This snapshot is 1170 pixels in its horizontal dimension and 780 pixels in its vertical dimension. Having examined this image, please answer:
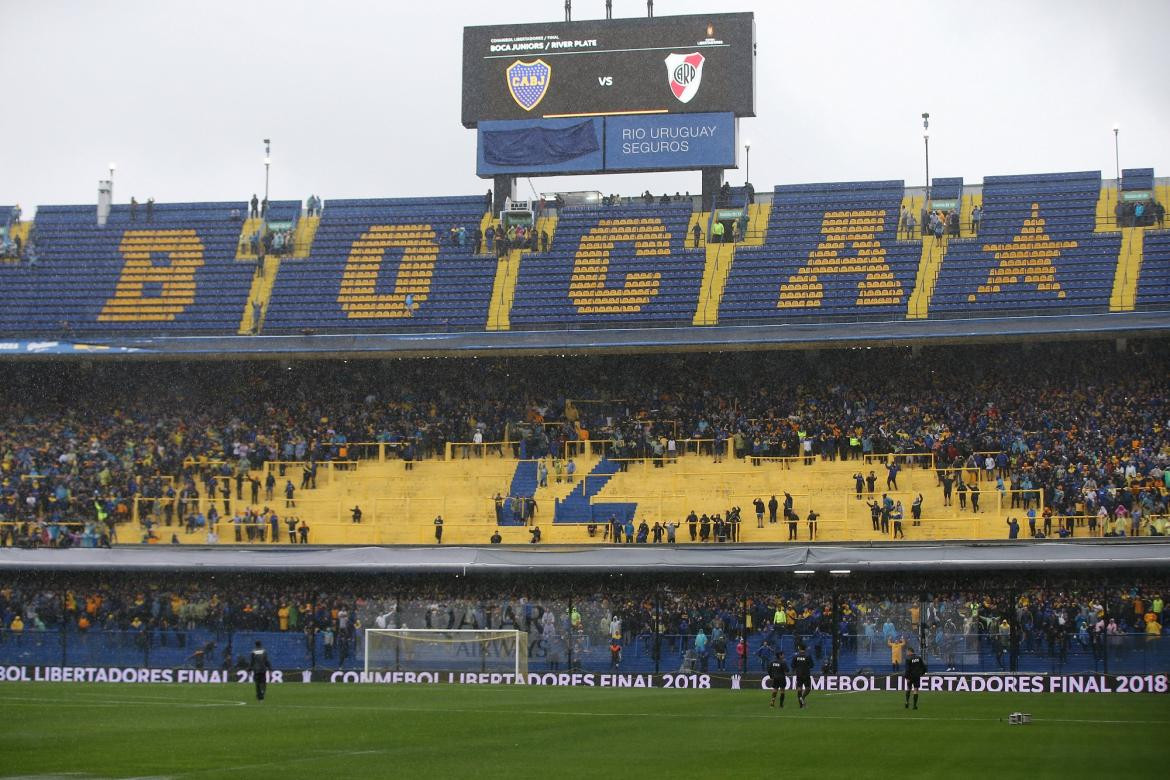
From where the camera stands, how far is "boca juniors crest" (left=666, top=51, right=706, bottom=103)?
63375 mm

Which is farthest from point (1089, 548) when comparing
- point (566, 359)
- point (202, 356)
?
point (202, 356)

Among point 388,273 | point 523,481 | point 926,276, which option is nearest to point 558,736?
point 523,481

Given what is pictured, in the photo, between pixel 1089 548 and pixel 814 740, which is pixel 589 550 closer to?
pixel 1089 548

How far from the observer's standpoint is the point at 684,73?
63.7 m

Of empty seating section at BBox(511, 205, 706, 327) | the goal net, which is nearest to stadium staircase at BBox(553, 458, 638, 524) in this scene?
empty seating section at BBox(511, 205, 706, 327)

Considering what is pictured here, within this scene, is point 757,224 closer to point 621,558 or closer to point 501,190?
point 501,190

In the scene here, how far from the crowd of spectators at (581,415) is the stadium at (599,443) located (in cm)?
17

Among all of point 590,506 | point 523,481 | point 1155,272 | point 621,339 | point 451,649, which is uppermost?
point 1155,272

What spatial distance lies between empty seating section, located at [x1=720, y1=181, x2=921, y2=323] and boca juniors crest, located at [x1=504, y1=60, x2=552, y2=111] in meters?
10.9

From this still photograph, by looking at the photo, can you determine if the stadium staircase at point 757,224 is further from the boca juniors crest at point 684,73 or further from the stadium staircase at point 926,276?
the stadium staircase at point 926,276

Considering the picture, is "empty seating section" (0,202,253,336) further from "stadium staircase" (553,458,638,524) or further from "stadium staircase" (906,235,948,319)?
"stadium staircase" (906,235,948,319)

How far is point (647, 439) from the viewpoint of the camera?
178 ft

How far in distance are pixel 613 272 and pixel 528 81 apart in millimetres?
9938

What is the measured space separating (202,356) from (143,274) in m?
7.67
